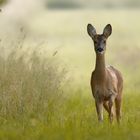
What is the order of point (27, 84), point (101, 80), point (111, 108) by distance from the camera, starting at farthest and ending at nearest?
point (27, 84) → point (111, 108) → point (101, 80)

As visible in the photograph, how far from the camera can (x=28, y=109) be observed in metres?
12.8

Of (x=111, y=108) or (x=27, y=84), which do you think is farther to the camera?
(x=27, y=84)

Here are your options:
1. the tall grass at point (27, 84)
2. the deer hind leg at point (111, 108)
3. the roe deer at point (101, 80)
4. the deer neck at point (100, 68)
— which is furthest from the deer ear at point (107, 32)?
the tall grass at point (27, 84)

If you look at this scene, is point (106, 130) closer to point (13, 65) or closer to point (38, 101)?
point (38, 101)

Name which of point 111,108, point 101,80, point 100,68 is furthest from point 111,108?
point 100,68

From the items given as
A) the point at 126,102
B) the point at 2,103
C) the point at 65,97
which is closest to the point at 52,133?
the point at 2,103

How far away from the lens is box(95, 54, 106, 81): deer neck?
11.9m

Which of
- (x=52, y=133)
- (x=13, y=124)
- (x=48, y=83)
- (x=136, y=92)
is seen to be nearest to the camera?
(x=52, y=133)

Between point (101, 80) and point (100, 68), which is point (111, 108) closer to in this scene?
point (101, 80)

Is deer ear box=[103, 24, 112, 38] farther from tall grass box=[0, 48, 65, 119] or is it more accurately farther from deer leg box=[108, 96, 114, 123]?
tall grass box=[0, 48, 65, 119]

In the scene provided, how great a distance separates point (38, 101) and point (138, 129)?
3.09 meters

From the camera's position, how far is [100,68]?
1208 cm

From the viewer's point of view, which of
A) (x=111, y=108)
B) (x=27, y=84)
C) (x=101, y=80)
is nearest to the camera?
(x=101, y=80)

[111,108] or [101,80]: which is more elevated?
[101,80]
